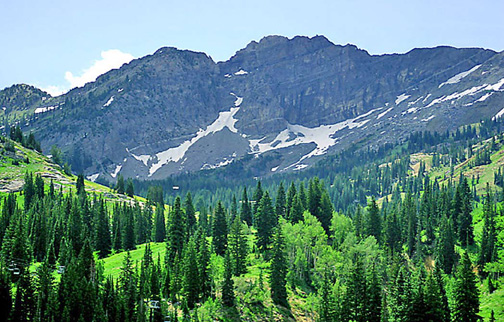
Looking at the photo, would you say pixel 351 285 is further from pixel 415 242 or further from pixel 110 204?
pixel 110 204

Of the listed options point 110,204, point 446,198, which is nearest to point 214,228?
point 446,198

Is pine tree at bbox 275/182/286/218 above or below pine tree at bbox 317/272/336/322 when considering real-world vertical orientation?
above

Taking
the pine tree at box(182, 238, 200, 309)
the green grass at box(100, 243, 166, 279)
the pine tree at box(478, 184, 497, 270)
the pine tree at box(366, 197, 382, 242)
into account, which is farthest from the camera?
the pine tree at box(366, 197, 382, 242)

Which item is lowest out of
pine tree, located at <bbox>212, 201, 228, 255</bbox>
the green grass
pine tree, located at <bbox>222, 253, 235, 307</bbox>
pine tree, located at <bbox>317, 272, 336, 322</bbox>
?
pine tree, located at <bbox>317, 272, 336, 322</bbox>

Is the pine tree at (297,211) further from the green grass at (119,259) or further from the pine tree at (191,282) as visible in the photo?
the pine tree at (191,282)

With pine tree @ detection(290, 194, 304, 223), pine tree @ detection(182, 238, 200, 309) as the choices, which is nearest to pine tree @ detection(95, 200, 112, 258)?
pine tree @ detection(182, 238, 200, 309)

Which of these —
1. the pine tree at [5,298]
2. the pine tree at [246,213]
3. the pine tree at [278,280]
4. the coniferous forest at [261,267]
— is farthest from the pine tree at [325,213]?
A: the pine tree at [5,298]

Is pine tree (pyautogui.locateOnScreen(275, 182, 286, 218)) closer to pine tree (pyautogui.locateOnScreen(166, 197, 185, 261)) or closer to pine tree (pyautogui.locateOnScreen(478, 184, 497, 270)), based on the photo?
pine tree (pyautogui.locateOnScreen(166, 197, 185, 261))

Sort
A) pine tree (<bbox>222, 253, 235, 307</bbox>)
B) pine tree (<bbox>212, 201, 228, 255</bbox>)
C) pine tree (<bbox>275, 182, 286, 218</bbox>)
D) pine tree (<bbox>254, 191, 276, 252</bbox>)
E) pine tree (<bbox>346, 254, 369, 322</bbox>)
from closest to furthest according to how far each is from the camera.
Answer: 1. pine tree (<bbox>346, 254, 369, 322</bbox>)
2. pine tree (<bbox>222, 253, 235, 307</bbox>)
3. pine tree (<bbox>212, 201, 228, 255</bbox>)
4. pine tree (<bbox>254, 191, 276, 252</bbox>)
5. pine tree (<bbox>275, 182, 286, 218</bbox>)

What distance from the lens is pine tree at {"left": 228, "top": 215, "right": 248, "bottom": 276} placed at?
302 ft

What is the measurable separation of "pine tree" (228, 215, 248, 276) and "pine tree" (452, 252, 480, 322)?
38265mm

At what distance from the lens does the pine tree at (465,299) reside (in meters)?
67.1

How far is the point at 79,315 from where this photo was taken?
72375 millimetres

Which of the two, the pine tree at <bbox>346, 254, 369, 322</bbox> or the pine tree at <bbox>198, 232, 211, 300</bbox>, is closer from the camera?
the pine tree at <bbox>346, 254, 369, 322</bbox>
